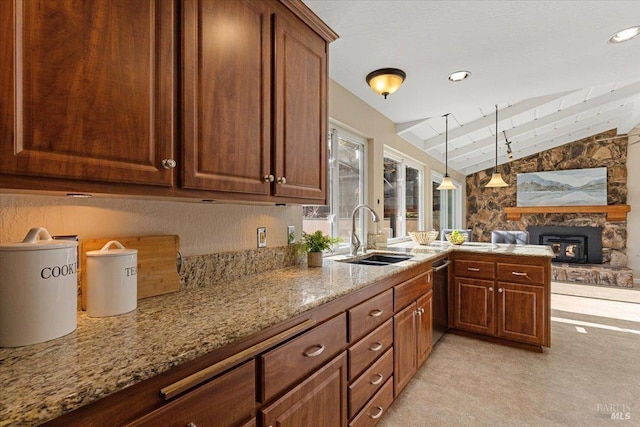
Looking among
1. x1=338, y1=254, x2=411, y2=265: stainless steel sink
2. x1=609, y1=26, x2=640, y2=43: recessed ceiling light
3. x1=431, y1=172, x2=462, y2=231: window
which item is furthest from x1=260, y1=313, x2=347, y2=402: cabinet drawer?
x1=431, y1=172, x2=462, y2=231: window

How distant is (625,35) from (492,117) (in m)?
2.35

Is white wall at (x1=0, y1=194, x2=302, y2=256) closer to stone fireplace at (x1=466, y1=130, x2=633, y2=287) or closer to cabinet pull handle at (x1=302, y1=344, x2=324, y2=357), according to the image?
cabinet pull handle at (x1=302, y1=344, x2=324, y2=357)

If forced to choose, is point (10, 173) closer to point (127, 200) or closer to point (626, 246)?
point (127, 200)

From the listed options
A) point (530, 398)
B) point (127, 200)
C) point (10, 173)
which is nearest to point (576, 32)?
point (530, 398)

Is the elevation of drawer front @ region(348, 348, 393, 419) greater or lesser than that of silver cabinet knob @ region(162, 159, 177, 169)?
lesser

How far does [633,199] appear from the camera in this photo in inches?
248

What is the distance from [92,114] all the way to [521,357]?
3.34 m

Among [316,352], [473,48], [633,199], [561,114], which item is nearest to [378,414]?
[316,352]

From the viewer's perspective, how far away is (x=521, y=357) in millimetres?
2695

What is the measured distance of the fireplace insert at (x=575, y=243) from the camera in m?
6.51

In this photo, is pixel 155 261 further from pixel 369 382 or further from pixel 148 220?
pixel 369 382

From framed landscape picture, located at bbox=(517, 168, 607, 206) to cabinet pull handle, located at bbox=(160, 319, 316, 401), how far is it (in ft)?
26.0

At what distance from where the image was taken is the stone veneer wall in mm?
6406

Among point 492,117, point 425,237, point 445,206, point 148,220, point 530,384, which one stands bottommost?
point 530,384
